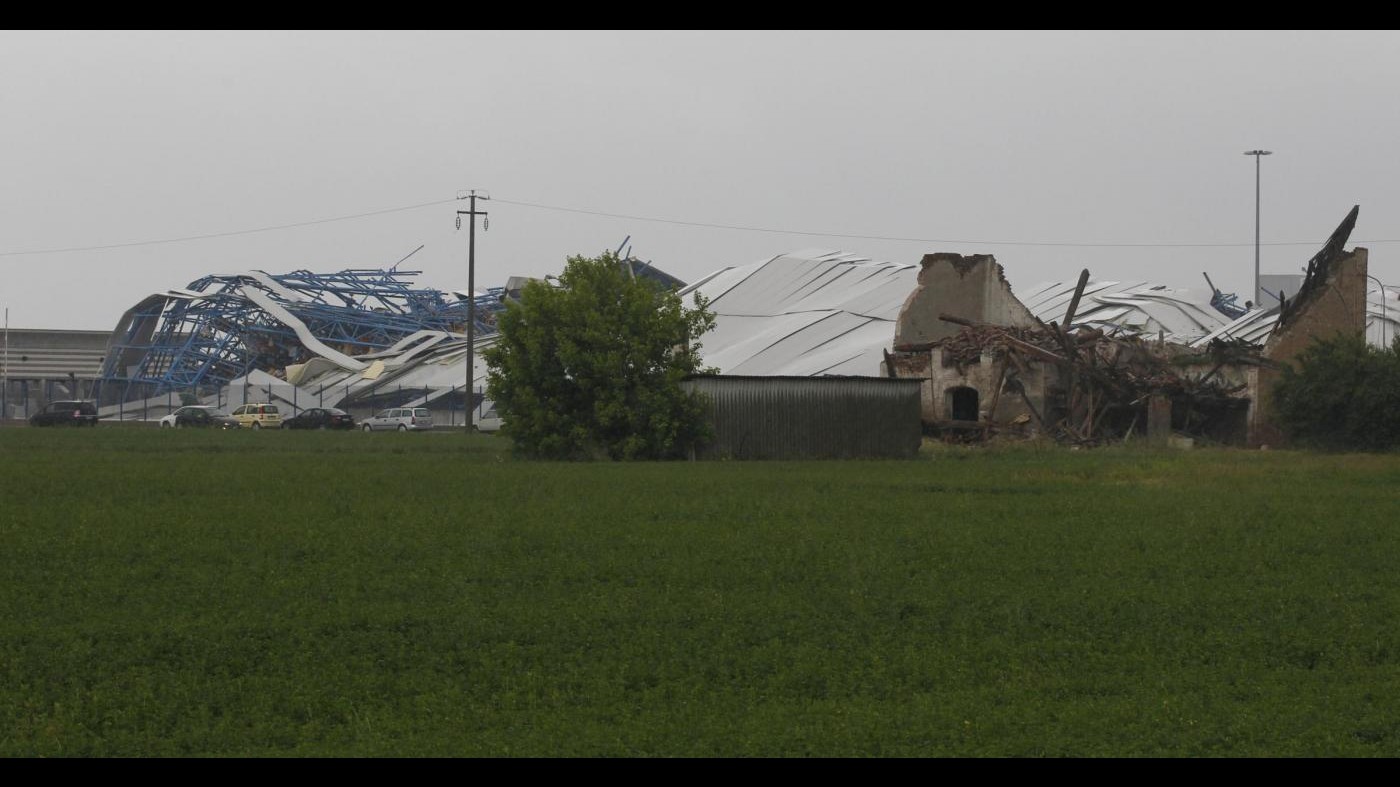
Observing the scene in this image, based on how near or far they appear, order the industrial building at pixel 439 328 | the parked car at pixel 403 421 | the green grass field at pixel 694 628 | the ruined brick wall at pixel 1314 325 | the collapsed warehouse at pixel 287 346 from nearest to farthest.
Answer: the green grass field at pixel 694 628
the ruined brick wall at pixel 1314 325
the industrial building at pixel 439 328
the parked car at pixel 403 421
the collapsed warehouse at pixel 287 346

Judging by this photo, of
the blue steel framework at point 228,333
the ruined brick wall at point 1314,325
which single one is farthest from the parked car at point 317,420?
the ruined brick wall at point 1314,325

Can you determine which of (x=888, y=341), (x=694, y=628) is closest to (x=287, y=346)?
(x=888, y=341)

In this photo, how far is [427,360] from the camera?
92.8 meters

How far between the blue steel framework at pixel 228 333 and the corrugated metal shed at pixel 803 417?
54.7 m

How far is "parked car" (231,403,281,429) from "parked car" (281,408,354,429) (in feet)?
1.77

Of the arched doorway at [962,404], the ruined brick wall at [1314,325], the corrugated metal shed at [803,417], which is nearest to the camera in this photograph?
the corrugated metal shed at [803,417]

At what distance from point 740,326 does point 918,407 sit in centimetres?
4576

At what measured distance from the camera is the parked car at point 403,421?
72125 millimetres

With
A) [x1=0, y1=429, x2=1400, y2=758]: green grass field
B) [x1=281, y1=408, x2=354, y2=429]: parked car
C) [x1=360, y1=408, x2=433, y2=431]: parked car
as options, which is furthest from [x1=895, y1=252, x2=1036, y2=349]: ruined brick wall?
[x1=0, y1=429, x2=1400, y2=758]: green grass field

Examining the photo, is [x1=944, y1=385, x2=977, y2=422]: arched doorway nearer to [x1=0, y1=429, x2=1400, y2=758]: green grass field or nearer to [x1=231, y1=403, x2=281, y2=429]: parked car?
[x1=0, y1=429, x2=1400, y2=758]: green grass field

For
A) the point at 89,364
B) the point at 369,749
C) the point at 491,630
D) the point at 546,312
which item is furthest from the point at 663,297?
the point at 89,364

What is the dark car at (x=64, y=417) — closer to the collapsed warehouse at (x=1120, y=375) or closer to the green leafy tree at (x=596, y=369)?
the green leafy tree at (x=596, y=369)

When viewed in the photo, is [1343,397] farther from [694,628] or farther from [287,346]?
[287,346]

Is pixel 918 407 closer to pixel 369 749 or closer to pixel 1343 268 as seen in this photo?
pixel 1343 268
